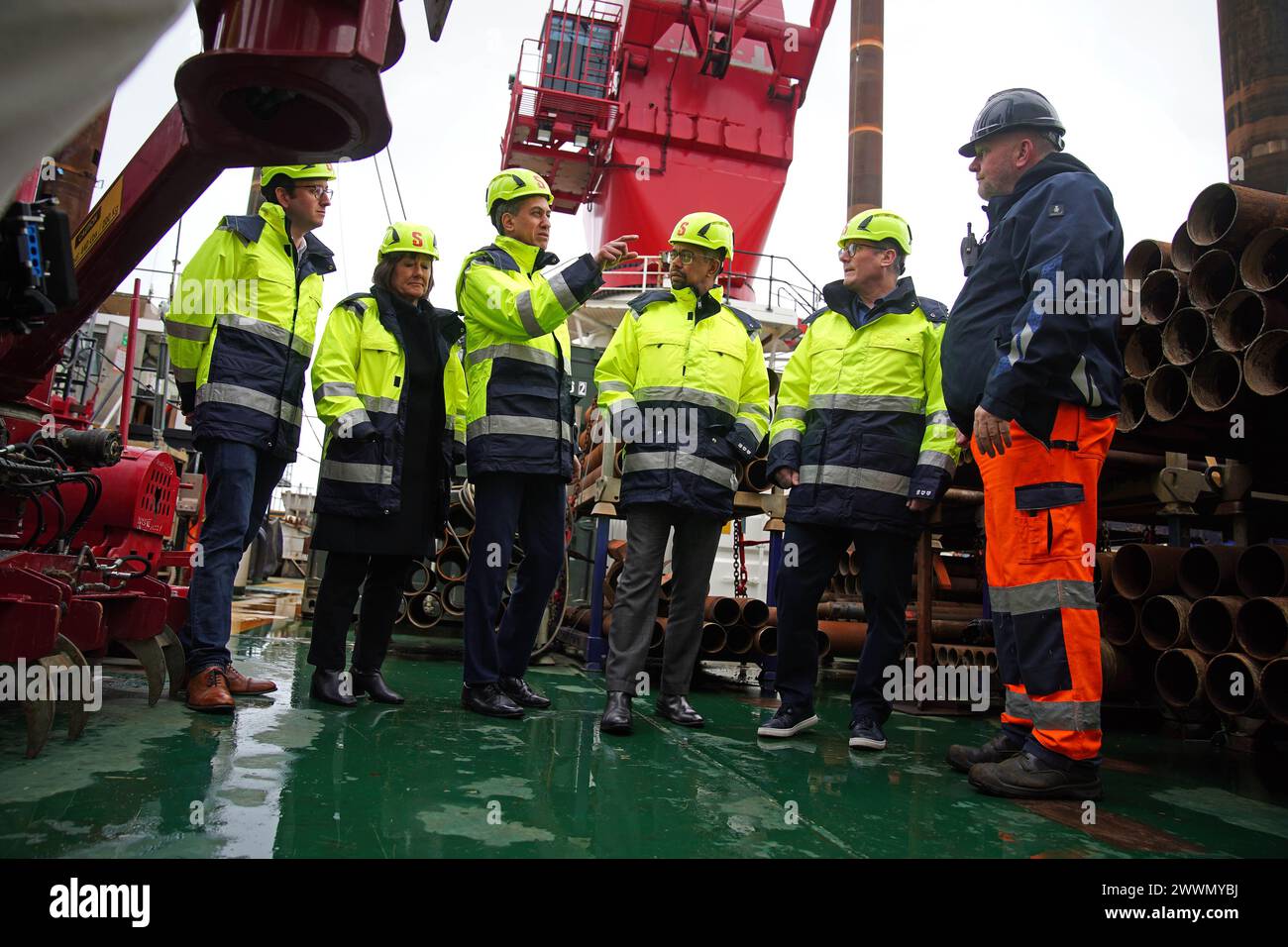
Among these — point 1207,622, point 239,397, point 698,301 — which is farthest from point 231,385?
point 1207,622

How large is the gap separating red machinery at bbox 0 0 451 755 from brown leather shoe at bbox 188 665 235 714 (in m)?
0.13

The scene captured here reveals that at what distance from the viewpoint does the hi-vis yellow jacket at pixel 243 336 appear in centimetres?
310

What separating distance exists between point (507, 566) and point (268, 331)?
1.34 meters

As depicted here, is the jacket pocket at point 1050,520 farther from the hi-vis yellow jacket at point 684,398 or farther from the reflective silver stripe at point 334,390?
the reflective silver stripe at point 334,390

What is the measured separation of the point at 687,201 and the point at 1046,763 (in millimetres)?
12924

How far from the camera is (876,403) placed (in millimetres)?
3357

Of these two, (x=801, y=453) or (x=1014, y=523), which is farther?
(x=801, y=453)

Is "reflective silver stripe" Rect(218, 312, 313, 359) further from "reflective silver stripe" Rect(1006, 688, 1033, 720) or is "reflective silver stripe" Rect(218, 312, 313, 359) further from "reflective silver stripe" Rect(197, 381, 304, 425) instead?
"reflective silver stripe" Rect(1006, 688, 1033, 720)

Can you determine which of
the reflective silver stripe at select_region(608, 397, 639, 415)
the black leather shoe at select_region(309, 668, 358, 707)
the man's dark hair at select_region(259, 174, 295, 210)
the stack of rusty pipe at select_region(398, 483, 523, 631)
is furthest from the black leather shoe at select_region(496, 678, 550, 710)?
the stack of rusty pipe at select_region(398, 483, 523, 631)

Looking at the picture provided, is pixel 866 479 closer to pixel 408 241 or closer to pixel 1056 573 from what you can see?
pixel 1056 573

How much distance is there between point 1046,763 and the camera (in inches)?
98.2

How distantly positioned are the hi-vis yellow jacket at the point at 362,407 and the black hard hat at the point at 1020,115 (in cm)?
250
